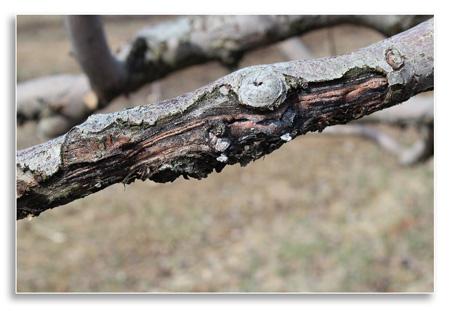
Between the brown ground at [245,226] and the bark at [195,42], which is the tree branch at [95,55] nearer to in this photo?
the bark at [195,42]

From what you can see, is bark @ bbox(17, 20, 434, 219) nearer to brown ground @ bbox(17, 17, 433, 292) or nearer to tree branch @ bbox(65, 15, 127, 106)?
tree branch @ bbox(65, 15, 127, 106)

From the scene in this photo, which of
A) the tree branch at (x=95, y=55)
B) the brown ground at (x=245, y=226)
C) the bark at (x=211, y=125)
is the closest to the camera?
the bark at (x=211, y=125)

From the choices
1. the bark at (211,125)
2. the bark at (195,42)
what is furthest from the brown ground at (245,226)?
the bark at (211,125)

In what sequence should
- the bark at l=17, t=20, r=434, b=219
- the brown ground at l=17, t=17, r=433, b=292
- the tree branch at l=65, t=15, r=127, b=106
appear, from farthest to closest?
the brown ground at l=17, t=17, r=433, b=292
the tree branch at l=65, t=15, r=127, b=106
the bark at l=17, t=20, r=434, b=219

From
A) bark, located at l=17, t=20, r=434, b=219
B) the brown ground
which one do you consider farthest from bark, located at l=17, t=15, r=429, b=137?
the brown ground

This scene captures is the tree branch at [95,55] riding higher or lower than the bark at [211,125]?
higher
